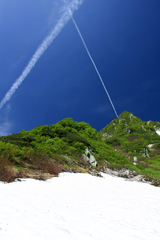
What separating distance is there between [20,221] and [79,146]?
19545mm

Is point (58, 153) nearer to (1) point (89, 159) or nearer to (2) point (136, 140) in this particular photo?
(1) point (89, 159)

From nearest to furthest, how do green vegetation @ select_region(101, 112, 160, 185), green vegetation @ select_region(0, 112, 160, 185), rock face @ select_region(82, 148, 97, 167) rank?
green vegetation @ select_region(0, 112, 160, 185)
rock face @ select_region(82, 148, 97, 167)
green vegetation @ select_region(101, 112, 160, 185)

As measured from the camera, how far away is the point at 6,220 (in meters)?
2.85

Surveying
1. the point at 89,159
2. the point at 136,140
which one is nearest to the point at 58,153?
the point at 89,159

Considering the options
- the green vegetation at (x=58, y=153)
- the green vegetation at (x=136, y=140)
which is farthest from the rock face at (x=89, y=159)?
the green vegetation at (x=136, y=140)

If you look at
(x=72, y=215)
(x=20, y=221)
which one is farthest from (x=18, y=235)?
(x=72, y=215)

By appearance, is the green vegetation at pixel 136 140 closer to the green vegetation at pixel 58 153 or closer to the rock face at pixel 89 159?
the green vegetation at pixel 58 153

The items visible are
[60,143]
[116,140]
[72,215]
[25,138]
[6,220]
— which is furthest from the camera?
[116,140]

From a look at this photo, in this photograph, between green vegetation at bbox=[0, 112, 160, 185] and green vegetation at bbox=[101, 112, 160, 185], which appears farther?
green vegetation at bbox=[101, 112, 160, 185]

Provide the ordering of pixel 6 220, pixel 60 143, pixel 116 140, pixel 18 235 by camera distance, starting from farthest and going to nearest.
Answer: pixel 116 140 < pixel 60 143 < pixel 6 220 < pixel 18 235

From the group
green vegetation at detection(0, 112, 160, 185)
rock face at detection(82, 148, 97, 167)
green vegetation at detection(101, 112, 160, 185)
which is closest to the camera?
green vegetation at detection(0, 112, 160, 185)

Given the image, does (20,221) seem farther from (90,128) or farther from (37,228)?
(90,128)

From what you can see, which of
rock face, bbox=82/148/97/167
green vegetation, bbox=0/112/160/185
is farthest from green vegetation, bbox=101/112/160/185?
rock face, bbox=82/148/97/167

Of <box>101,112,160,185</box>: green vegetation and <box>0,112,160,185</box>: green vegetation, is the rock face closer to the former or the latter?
<box>0,112,160,185</box>: green vegetation
